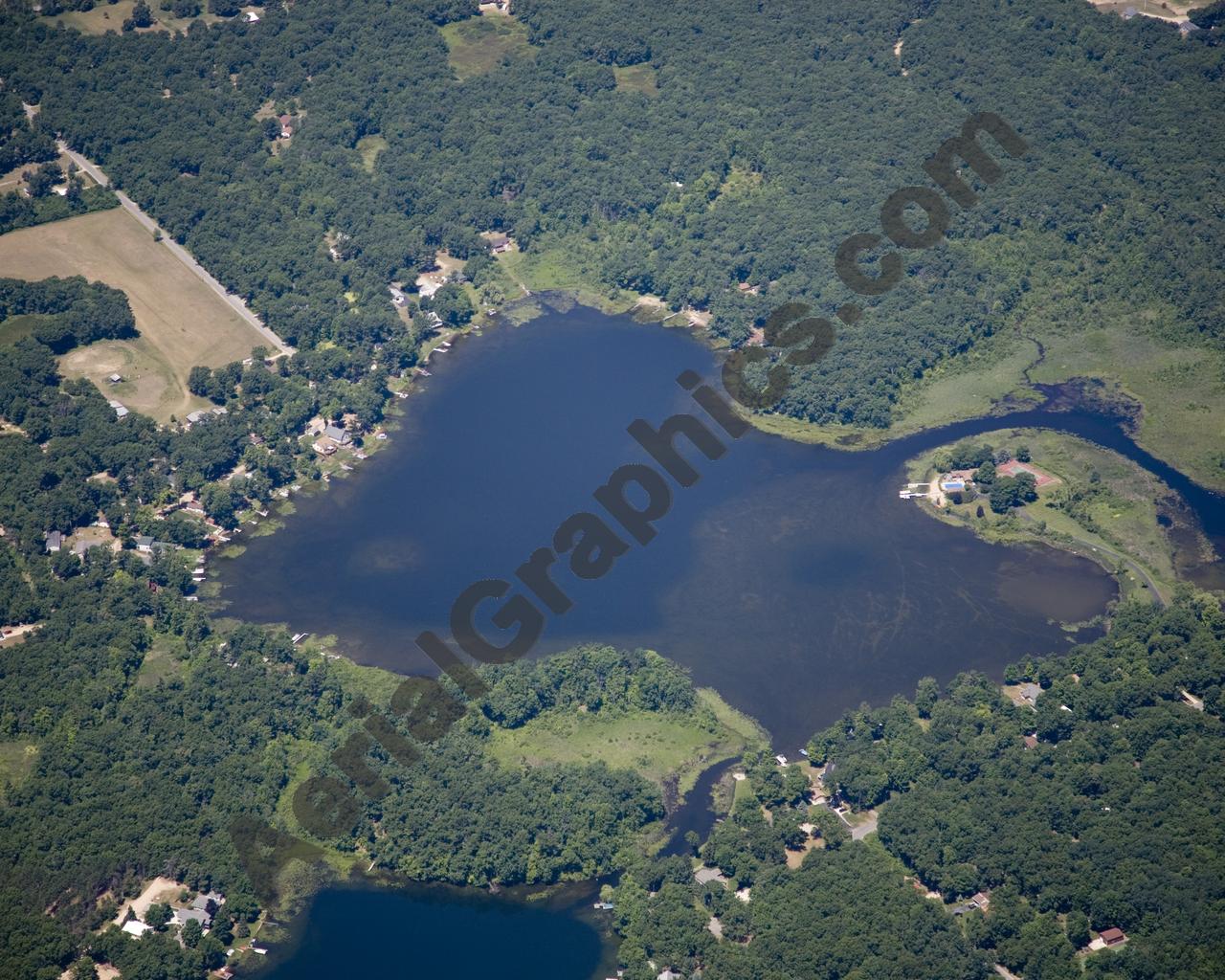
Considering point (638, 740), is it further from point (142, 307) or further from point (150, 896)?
point (142, 307)

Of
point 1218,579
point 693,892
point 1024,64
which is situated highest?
point 1024,64

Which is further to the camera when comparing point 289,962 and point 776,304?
point 776,304

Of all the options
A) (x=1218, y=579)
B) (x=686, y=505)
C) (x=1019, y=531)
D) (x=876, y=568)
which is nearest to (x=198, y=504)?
(x=686, y=505)

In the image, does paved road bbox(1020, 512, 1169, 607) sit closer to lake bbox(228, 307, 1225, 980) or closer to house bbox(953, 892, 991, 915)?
lake bbox(228, 307, 1225, 980)

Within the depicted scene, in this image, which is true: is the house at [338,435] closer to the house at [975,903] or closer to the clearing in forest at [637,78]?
the clearing in forest at [637,78]

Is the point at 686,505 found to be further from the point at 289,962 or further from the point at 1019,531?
the point at 289,962

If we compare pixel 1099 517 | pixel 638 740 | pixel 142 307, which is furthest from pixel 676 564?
pixel 142 307

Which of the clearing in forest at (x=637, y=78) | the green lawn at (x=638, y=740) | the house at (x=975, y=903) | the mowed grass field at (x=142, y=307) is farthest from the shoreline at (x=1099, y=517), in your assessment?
the mowed grass field at (x=142, y=307)
